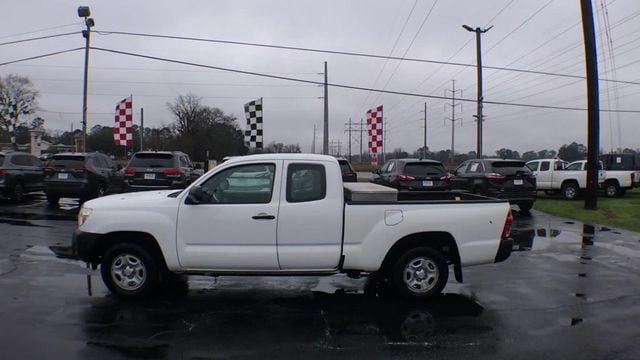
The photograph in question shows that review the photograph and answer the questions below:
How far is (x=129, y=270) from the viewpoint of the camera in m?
6.07

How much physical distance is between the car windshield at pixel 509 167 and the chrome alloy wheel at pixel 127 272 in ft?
40.4

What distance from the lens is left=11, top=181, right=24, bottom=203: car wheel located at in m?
16.3

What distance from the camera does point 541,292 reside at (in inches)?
266

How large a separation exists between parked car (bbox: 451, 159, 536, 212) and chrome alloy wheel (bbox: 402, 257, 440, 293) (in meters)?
10.1

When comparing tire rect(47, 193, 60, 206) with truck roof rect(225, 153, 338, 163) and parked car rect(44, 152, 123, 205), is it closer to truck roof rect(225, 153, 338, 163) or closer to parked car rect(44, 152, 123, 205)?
parked car rect(44, 152, 123, 205)

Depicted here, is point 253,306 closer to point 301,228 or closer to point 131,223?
point 301,228

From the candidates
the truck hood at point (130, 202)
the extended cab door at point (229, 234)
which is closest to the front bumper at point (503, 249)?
the extended cab door at point (229, 234)

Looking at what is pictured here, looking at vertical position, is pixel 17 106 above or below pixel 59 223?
above

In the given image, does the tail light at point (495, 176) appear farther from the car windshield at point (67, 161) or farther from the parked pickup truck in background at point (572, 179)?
the car windshield at point (67, 161)

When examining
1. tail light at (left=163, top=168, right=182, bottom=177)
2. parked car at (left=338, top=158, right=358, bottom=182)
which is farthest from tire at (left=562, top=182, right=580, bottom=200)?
tail light at (left=163, top=168, right=182, bottom=177)

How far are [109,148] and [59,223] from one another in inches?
2901

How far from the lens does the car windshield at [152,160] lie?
50.0 feet

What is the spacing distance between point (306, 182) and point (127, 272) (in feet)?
7.90

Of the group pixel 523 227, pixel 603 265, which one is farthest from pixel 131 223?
pixel 523 227
